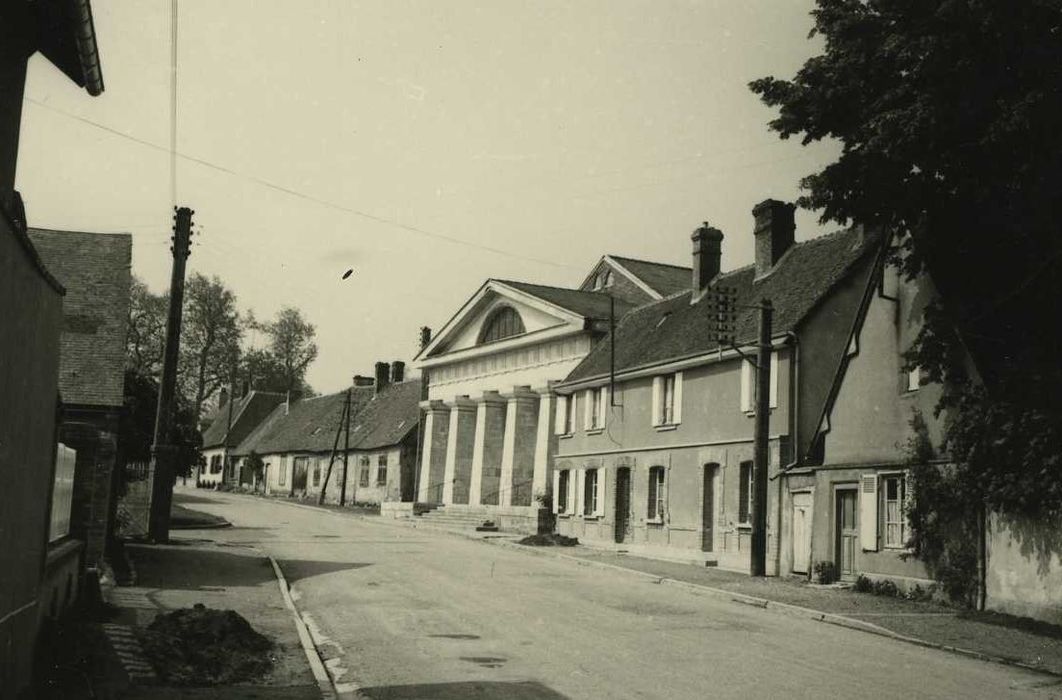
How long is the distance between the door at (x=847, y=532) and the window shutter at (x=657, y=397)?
31.1ft

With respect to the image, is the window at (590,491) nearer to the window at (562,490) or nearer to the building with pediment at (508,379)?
the window at (562,490)

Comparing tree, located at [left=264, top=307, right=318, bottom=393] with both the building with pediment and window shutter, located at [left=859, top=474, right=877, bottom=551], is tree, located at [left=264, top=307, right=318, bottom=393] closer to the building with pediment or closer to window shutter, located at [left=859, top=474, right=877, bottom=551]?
the building with pediment

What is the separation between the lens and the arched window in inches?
1796

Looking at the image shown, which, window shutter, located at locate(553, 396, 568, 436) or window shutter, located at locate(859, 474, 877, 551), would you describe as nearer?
window shutter, located at locate(859, 474, 877, 551)

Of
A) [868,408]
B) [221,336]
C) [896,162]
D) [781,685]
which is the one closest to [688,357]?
[868,408]

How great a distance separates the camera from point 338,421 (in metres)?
65.3

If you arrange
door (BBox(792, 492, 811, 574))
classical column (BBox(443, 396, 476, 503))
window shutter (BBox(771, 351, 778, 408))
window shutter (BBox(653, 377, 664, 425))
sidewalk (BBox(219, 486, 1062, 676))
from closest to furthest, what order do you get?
sidewalk (BBox(219, 486, 1062, 676)) → door (BBox(792, 492, 811, 574)) → window shutter (BBox(771, 351, 778, 408)) → window shutter (BBox(653, 377, 664, 425)) → classical column (BBox(443, 396, 476, 503))

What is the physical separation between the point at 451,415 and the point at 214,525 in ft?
59.9

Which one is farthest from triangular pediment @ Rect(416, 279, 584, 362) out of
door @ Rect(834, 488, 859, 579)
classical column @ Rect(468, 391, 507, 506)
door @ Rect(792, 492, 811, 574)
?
door @ Rect(834, 488, 859, 579)

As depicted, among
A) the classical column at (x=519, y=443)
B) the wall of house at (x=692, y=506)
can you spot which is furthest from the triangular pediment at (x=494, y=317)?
the wall of house at (x=692, y=506)

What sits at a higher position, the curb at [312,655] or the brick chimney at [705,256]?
the brick chimney at [705,256]

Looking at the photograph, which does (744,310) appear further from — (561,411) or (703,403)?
(561,411)

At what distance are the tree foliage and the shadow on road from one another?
33.6 feet

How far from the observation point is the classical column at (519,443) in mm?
43531
